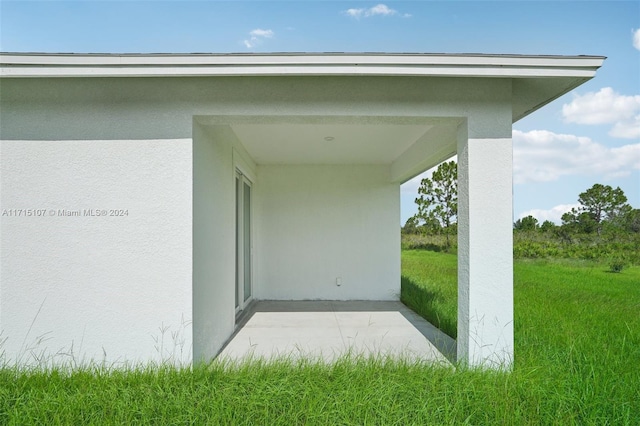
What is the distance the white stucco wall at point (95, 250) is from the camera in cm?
403

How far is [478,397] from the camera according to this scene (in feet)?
10.8

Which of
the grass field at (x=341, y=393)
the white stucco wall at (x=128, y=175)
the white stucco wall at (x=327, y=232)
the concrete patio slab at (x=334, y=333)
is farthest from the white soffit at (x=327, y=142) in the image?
the grass field at (x=341, y=393)

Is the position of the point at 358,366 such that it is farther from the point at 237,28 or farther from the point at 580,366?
the point at 237,28

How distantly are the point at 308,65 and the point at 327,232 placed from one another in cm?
593

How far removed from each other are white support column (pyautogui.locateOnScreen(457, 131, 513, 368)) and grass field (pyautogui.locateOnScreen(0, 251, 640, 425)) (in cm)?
36

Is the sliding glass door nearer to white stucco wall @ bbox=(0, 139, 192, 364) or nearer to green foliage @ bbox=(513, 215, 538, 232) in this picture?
white stucco wall @ bbox=(0, 139, 192, 364)

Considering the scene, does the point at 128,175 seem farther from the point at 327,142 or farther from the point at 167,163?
the point at 327,142

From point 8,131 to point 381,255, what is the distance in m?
7.97

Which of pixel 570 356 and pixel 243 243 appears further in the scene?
pixel 243 243

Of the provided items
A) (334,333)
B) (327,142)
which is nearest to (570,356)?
(334,333)

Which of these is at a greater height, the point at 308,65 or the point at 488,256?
the point at 308,65

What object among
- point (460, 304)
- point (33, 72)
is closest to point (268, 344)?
point (460, 304)

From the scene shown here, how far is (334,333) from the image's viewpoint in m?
6.10

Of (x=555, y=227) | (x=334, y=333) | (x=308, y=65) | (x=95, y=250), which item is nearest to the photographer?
(x=308, y=65)
